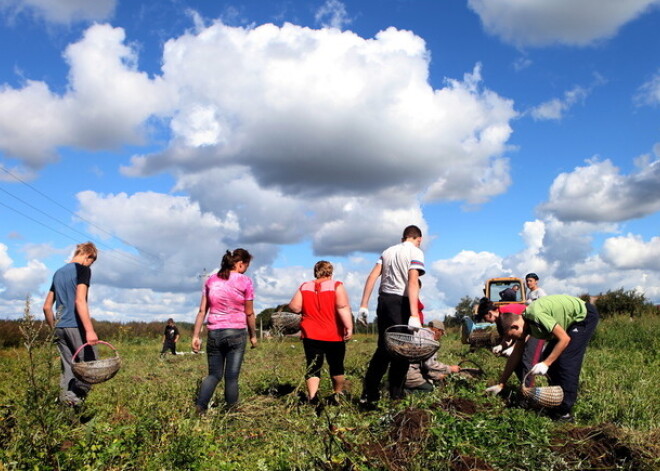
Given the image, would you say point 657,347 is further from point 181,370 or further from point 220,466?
point 220,466

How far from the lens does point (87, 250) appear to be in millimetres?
5445

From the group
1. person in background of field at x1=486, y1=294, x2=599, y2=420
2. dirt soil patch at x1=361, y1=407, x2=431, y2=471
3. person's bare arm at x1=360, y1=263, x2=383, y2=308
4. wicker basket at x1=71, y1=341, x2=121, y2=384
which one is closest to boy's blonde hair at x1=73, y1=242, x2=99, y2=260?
wicker basket at x1=71, y1=341, x2=121, y2=384

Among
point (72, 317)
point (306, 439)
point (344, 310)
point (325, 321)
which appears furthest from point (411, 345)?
point (72, 317)

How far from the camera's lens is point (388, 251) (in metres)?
5.79

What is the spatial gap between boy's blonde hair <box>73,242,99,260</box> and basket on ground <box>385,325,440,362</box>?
9.65 ft

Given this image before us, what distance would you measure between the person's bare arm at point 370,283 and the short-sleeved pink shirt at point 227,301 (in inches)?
50.4

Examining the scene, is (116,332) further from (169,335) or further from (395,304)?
(395,304)

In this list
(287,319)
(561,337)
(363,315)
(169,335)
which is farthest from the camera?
(169,335)

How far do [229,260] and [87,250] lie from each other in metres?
1.39

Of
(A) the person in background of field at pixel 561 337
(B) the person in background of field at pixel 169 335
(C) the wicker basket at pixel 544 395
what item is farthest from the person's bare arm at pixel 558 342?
(B) the person in background of field at pixel 169 335

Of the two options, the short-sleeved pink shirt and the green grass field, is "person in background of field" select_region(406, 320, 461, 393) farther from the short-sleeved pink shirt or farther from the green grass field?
the short-sleeved pink shirt

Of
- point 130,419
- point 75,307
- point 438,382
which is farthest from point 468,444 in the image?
point 75,307

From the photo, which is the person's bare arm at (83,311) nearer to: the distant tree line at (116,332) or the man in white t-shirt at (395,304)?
the man in white t-shirt at (395,304)

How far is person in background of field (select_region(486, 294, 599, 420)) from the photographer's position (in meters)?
4.95
